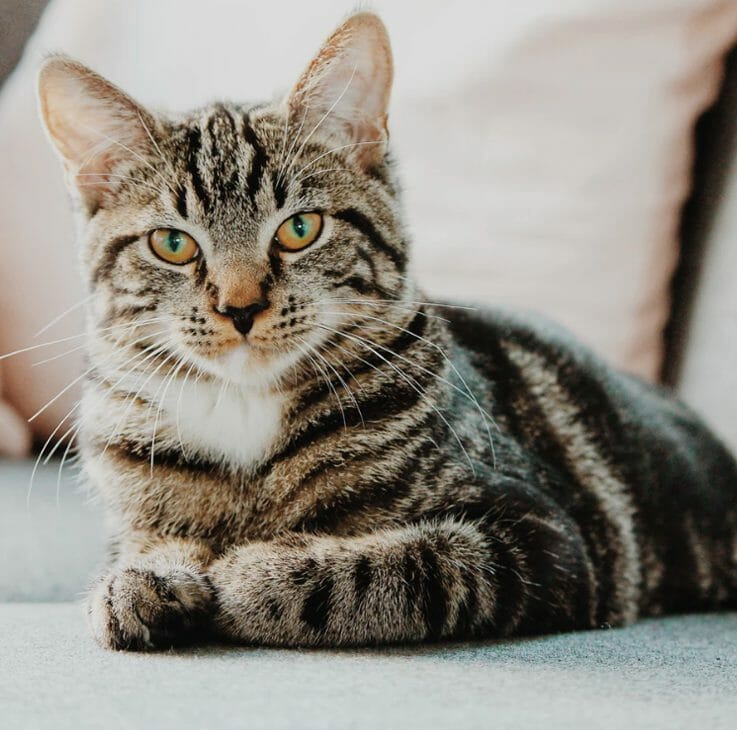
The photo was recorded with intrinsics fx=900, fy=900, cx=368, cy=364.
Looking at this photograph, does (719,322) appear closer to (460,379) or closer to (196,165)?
(460,379)

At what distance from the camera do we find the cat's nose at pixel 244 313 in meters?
0.87

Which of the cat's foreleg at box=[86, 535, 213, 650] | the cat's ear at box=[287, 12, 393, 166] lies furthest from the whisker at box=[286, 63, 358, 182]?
the cat's foreleg at box=[86, 535, 213, 650]

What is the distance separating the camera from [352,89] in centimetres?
100

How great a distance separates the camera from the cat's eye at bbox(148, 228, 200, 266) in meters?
0.92

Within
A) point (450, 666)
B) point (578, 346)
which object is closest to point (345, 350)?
point (450, 666)

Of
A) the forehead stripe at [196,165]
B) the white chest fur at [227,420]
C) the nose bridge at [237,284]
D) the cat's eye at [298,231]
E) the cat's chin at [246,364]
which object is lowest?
the white chest fur at [227,420]

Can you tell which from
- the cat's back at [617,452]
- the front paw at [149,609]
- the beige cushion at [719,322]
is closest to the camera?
the front paw at [149,609]

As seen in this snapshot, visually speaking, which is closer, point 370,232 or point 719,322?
point 370,232

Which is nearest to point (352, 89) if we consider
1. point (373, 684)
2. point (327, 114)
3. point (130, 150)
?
point (327, 114)

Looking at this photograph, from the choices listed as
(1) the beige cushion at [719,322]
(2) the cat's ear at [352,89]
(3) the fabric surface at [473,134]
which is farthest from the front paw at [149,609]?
(1) the beige cushion at [719,322]

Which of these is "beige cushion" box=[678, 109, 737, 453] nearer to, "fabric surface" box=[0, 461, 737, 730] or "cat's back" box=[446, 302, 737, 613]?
"cat's back" box=[446, 302, 737, 613]

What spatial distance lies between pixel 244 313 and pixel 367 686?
37 cm

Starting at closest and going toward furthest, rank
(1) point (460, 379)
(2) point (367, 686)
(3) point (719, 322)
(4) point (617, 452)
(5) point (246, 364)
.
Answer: (2) point (367, 686), (5) point (246, 364), (1) point (460, 379), (4) point (617, 452), (3) point (719, 322)

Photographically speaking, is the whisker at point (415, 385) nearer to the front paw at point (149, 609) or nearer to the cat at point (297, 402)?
the cat at point (297, 402)
